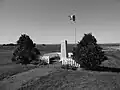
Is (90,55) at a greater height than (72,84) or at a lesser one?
greater

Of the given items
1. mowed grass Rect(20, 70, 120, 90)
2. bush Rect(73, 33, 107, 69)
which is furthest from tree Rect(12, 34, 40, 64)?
mowed grass Rect(20, 70, 120, 90)

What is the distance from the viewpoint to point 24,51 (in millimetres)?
19750

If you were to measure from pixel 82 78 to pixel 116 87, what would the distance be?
10.0 ft

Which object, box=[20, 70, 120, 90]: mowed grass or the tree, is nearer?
box=[20, 70, 120, 90]: mowed grass

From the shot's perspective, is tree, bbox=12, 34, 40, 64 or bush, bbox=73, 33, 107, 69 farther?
tree, bbox=12, 34, 40, 64

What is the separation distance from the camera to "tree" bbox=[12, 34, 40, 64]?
65.0 ft

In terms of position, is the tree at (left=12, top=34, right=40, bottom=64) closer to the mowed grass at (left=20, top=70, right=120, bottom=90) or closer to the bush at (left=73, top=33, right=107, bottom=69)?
the bush at (left=73, top=33, right=107, bottom=69)

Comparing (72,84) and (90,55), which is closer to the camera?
(72,84)

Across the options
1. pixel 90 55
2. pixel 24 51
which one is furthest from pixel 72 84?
pixel 24 51

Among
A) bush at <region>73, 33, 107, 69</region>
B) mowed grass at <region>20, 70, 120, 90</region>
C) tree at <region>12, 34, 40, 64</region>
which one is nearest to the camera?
mowed grass at <region>20, 70, 120, 90</region>

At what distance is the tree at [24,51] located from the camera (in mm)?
19797

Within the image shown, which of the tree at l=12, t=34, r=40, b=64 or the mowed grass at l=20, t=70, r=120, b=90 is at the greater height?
the tree at l=12, t=34, r=40, b=64

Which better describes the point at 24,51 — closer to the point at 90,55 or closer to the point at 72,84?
the point at 90,55

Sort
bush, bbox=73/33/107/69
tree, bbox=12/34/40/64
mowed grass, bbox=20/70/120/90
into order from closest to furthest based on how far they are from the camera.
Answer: mowed grass, bbox=20/70/120/90
bush, bbox=73/33/107/69
tree, bbox=12/34/40/64
